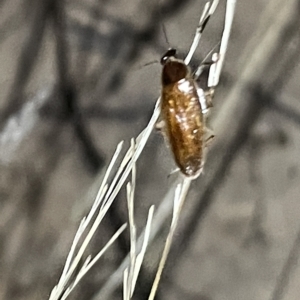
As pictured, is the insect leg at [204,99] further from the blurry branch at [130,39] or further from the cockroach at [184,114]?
the blurry branch at [130,39]

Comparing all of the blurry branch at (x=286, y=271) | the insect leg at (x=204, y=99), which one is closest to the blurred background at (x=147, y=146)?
the blurry branch at (x=286, y=271)

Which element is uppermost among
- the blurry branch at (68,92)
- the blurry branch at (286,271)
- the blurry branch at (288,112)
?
the blurry branch at (68,92)

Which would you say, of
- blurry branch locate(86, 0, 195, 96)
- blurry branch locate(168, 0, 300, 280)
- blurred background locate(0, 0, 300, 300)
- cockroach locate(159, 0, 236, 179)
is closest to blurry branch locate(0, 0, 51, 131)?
blurred background locate(0, 0, 300, 300)

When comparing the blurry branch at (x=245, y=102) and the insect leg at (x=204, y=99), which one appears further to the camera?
the blurry branch at (x=245, y=102)

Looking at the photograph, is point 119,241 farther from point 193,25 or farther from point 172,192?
point 193,25

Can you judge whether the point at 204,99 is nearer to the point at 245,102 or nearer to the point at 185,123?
the point at 185,123

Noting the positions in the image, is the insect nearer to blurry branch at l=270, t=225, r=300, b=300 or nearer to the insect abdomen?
the insect abdomen

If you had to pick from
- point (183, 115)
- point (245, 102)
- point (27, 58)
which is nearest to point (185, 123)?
point (183, 115)
